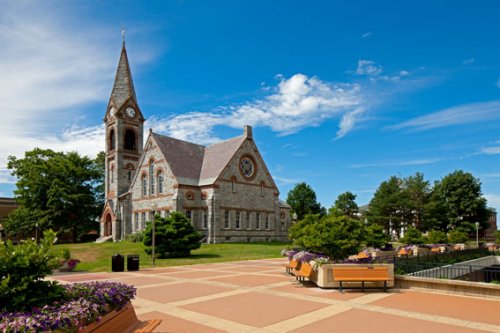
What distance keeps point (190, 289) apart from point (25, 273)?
27.1ft

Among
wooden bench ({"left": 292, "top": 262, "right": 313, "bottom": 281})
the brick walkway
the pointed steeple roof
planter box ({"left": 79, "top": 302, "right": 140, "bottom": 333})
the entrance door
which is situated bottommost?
the entrance door

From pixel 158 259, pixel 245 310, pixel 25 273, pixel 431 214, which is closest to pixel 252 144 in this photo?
pixel 158 259

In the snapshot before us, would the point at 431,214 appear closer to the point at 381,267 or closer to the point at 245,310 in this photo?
the point at 381,267

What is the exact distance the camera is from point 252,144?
50.7m

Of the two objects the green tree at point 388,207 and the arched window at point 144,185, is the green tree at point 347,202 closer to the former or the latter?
the green tree at point 388,207

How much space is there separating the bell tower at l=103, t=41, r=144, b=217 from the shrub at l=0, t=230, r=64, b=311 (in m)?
47.7

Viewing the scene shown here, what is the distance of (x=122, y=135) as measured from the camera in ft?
177

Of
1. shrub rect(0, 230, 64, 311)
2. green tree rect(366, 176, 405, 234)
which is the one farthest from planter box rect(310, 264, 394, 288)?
green tree rect(366, 176, 405, 234)

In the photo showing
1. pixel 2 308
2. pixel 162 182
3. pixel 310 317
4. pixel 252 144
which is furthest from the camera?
Answer: pixel 252 144

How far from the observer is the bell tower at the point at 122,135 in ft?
175

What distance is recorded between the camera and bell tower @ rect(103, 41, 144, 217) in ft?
175

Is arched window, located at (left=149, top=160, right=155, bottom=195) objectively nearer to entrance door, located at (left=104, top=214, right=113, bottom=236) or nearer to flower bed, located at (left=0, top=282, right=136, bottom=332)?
entrance door, located at (left=104, top=214, right=113, bottom=236)

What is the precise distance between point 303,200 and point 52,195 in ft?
149

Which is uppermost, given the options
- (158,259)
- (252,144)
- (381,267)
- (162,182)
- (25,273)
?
(252,144)
